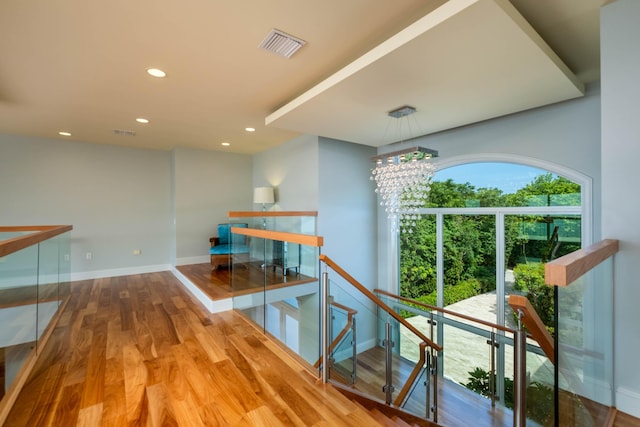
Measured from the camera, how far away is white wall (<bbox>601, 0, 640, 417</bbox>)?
69.2 inches

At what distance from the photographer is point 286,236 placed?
8.96 feet

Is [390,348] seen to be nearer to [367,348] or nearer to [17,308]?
[367,348]

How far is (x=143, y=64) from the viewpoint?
105 inches

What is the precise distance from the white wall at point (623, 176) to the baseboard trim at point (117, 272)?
23.0 feet

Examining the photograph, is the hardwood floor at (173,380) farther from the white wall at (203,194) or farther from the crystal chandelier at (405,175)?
the white wall at (203,194)

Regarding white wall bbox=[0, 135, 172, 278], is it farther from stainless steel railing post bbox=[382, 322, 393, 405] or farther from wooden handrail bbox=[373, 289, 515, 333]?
stainless steel railing post bbox=[382, 322, 393, 405]

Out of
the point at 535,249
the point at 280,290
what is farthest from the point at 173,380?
the point at 535,249

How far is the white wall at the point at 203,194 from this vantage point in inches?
238

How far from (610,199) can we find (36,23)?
4.26 metres

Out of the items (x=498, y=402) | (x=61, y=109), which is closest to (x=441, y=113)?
(x=498, y=402)

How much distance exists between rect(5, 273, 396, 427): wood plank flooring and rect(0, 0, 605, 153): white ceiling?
2596mm

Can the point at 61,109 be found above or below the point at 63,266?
above

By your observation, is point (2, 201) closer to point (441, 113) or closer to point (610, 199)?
point (441, 113)

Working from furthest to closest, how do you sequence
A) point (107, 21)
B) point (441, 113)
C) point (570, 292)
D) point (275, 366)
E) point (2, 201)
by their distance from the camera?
point (2, 201) → point (441, 113) → point (275, 366) → point (107, 21) → point (570, 292)
